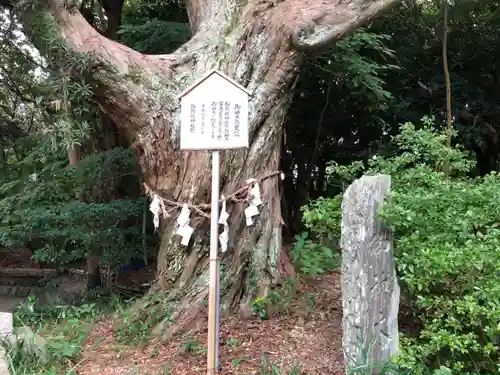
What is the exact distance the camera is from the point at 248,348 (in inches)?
143

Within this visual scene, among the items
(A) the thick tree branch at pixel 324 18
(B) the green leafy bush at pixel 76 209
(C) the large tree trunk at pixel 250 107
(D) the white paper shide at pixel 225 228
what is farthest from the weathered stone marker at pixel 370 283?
(B) the green leafy bush at pixel 76 209

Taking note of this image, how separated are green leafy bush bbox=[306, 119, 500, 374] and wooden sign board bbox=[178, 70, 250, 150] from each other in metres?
1.12

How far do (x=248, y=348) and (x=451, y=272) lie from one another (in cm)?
165

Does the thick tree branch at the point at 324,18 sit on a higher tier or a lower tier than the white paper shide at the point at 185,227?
higher

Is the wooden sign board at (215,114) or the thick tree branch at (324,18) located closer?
the wooden sign board at (215,114)

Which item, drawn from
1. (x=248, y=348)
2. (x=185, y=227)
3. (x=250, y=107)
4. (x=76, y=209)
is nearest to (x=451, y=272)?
(x=248, y=348)

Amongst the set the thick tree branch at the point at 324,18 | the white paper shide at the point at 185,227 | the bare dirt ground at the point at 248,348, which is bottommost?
the bare dirt ground at the point at 248,348

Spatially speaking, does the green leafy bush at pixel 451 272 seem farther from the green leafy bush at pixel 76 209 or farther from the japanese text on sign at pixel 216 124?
the green leafy bush at pixel 76 209

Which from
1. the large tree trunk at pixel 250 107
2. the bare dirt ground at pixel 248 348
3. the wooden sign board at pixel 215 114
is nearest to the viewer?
the wooden sign board at pixel 215 114

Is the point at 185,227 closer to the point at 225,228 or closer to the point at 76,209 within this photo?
the point at 225,228

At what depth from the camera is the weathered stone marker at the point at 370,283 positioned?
9.77ft

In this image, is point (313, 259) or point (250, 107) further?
point (313, 259)

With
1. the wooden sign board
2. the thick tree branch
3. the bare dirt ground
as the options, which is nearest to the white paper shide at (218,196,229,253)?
the bare dirt ground

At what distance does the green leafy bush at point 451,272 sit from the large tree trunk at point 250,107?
156 cm
